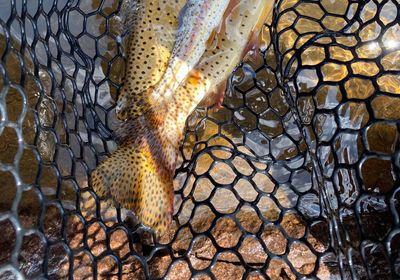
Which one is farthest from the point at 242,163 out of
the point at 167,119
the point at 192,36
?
the point at 192,36

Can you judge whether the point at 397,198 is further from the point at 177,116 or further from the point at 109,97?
the point at 109,97

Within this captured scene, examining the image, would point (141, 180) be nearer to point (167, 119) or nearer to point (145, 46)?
point (167, 119)

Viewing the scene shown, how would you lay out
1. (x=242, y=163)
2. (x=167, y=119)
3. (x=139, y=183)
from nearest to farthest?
(x=139, y=183), (x=167, y=119), (x=242, y=163)

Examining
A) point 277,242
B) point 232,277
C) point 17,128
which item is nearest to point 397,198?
point 277,242

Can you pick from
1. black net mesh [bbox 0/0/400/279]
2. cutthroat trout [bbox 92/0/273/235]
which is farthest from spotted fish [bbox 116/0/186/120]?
black net mesh [bbox 0/0/400/279]

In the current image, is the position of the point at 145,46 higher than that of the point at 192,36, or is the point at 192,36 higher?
the point at 192,36

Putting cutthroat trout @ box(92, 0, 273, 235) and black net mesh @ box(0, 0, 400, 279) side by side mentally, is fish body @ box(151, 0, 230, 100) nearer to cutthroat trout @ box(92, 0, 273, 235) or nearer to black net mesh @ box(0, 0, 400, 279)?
cutthroat trout @ box(92, 0, 273, 235)
